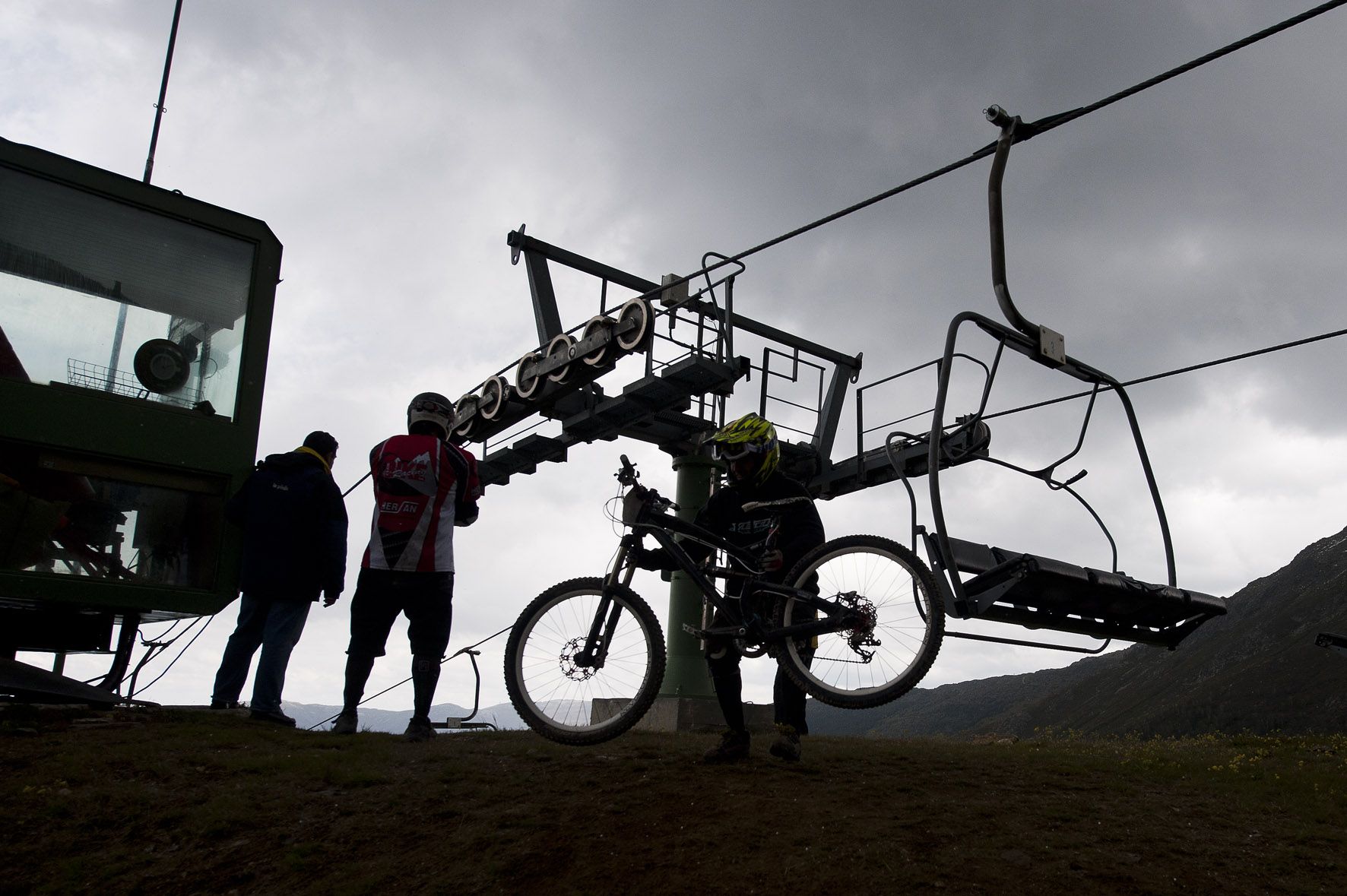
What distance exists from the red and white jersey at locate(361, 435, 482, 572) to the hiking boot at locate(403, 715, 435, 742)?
3.62 ft

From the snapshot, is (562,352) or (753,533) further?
(562,352)

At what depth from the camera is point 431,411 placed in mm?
7355

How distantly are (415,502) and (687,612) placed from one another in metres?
9.79

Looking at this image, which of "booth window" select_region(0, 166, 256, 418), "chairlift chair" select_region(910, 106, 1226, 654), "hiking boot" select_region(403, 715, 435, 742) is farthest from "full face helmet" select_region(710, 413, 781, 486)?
"booth window" select_region(0, 166, 256, 418)

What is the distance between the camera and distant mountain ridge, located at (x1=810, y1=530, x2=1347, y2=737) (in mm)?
116938

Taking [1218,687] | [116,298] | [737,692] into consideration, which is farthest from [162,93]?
[1218,687]

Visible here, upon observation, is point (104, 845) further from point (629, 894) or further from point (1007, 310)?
point (1007, 310)

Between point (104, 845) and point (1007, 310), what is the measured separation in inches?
213

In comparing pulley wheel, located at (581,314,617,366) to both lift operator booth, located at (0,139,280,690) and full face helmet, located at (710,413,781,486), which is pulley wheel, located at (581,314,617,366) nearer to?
lift operator booth, located at (0,139,280,690)

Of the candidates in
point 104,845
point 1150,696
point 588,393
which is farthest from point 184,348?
point 1150,696

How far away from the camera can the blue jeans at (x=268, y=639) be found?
733cm

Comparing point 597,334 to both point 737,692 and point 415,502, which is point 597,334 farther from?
point 737,692

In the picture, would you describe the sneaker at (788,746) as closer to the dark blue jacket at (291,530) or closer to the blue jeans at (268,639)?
the dark blue jacket at (291,530)

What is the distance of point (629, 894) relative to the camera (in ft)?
13.6
